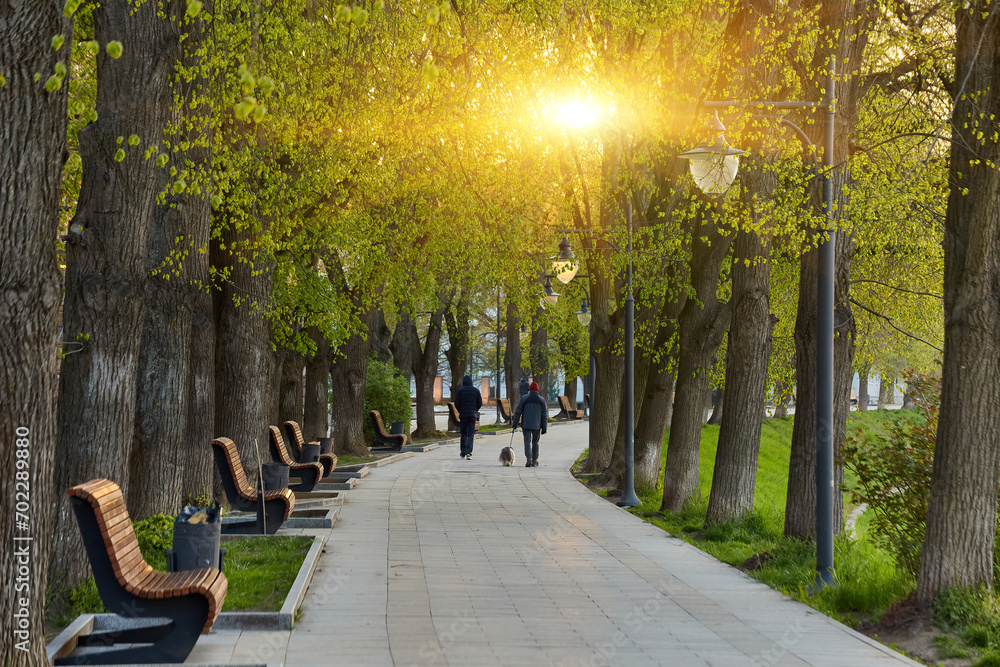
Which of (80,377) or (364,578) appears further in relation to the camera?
(364,578)

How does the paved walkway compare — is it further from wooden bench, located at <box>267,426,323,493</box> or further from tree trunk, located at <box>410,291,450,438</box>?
tree trunk, located at <box>410,291,450,438</box>

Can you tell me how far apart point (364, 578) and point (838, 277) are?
5.92 meters

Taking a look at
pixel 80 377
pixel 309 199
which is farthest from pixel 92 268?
pixel 309 199

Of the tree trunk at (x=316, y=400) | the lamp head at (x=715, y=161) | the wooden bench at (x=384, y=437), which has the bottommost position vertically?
the wooden bench at (x=384, y=437)

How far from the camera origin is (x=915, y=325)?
848 inches

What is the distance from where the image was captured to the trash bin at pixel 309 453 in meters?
18.9

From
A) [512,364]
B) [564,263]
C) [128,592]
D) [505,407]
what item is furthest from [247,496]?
[505,407]

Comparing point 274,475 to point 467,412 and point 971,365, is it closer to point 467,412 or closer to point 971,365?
point 971,365

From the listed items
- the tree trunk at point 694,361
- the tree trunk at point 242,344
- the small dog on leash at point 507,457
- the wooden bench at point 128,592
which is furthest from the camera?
the small dog on leash at point 507,457

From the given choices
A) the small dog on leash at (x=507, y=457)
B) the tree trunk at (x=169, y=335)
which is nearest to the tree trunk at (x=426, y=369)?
the small dog on leash at (x=507, y=457)

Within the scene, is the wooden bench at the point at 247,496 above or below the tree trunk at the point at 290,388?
below

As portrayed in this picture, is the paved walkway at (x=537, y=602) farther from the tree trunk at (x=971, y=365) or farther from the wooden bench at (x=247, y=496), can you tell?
the tree trunk at (x=971, y=365)

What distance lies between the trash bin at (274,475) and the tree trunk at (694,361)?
229 inches

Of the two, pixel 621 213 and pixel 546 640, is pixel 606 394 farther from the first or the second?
pixel 546 640
